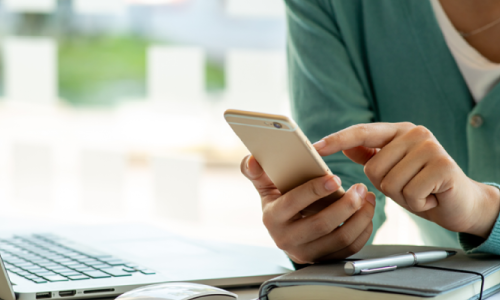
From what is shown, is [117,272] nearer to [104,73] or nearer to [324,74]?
[324,74]

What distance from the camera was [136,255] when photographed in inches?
24.7

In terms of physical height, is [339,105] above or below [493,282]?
above

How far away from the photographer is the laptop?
1.59 feet

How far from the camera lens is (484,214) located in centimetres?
54

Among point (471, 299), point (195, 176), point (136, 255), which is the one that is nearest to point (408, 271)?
point (471, 299)

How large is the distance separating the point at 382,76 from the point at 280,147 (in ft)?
1.47

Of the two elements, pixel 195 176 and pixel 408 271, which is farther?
pixel 195 176

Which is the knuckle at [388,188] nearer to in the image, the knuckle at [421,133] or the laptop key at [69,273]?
the knuckle at [421,133]

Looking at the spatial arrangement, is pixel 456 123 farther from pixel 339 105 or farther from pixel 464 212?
pixel 464 212

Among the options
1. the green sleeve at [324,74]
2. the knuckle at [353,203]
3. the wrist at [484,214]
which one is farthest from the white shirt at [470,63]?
the knuckle at [353,203]

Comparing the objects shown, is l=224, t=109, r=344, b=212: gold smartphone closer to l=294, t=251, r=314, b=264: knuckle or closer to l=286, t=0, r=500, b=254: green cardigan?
l=294, t=251, r=314, b=264: knuckle

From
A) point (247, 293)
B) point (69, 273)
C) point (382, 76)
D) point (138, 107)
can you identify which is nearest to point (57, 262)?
point (69, 273)

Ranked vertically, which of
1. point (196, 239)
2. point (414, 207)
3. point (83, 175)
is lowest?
point (83, 175)

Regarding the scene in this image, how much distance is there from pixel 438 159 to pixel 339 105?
318 mm
